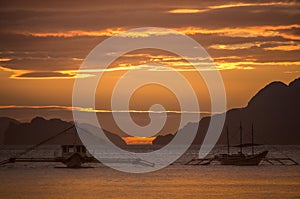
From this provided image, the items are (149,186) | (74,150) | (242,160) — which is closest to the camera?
(149,186)

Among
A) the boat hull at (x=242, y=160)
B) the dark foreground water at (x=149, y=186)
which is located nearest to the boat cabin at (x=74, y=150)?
the dark foreground water at (x=149, y=186)

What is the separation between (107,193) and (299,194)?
19.3 meters

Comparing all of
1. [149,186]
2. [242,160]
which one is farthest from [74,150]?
[149,186]

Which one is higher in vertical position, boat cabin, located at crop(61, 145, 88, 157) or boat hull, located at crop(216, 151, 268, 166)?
boat cabin, located at crop(61, 145, 88, 157)

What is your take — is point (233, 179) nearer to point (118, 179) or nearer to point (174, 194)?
point (118, 179)

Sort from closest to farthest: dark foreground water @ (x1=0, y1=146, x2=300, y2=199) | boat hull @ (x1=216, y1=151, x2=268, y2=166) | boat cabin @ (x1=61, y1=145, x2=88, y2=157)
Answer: dark foreground water @ (x1=0, y1=146, x2=300, y2=199) < boat cabin @ (x1=61, y1=145, x2=88, y2=157) < boat hull @ (x1=216, y1=151, x2=268, y2=166)

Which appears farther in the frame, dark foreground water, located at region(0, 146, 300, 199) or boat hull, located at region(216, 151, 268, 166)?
boat hull, located at region(216, 151, 268, 166)

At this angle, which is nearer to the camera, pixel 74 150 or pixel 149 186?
pixel 149 186

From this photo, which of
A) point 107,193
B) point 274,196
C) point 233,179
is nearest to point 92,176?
point 233,179

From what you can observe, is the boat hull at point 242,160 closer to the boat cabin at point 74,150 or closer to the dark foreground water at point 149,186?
the dark foreground water at point 149,186

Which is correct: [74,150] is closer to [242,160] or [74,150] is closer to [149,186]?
[242,160]

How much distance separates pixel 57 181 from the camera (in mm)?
93812

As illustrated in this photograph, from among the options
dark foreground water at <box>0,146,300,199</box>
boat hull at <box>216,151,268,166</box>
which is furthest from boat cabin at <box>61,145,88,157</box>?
boat hull at <box>216,151,268,166</box>

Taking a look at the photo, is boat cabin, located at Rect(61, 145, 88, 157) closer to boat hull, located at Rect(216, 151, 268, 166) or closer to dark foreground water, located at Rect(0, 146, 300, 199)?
dark foreground water, located at Rect(0, 146, 300, 199)
